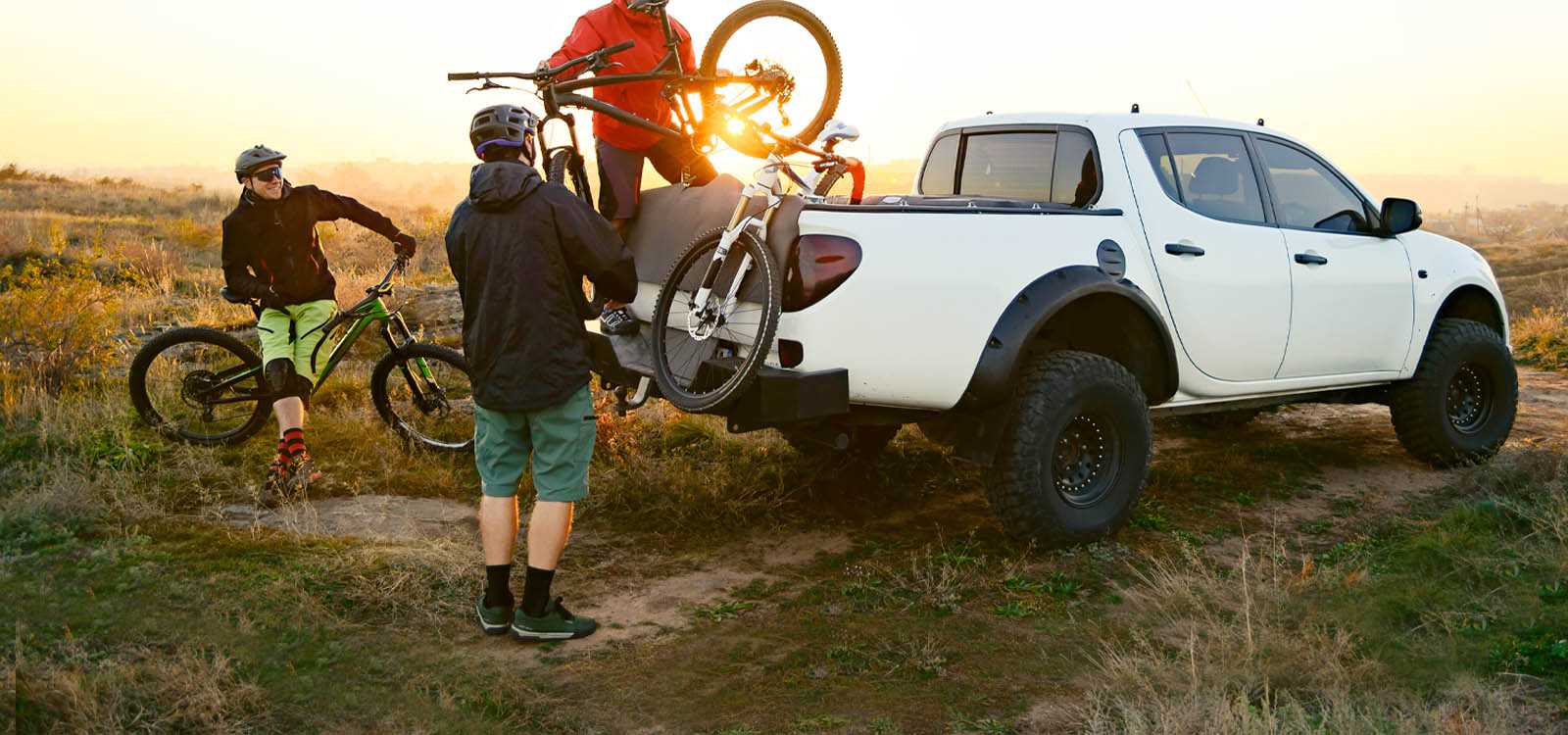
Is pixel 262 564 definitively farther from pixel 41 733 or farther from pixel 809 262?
pixel 809 262

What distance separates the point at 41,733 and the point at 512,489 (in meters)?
1.65

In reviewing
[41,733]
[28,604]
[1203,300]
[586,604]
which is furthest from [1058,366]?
[28,604]

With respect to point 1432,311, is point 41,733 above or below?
below

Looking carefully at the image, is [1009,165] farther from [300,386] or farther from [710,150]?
[300,386]

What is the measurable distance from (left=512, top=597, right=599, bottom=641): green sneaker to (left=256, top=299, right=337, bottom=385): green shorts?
2.80 m

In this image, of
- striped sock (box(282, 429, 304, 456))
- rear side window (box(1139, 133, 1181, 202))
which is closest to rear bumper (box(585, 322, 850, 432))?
rear side window (box(1139, 133, 1181, 202))

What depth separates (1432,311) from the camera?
693cm

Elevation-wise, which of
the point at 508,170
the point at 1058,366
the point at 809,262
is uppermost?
the point at 508,170

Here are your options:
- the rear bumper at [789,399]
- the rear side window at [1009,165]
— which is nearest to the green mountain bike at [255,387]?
the rear bumper at [789,399]

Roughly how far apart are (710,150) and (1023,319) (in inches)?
70.4

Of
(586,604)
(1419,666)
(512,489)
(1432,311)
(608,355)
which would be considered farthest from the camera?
(1432,311)

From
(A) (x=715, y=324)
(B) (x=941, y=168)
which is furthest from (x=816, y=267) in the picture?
(B) (x=941, y=168)

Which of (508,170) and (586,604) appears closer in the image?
(508,170)

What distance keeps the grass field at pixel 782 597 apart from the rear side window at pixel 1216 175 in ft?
5.09
